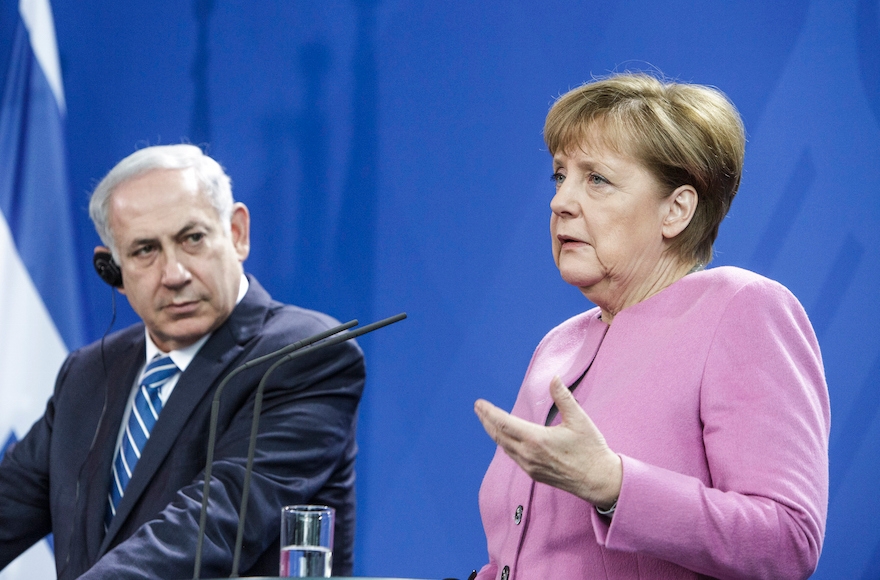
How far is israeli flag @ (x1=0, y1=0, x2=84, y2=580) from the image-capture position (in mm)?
3420

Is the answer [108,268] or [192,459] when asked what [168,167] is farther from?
[192,459]

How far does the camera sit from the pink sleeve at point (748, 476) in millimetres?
1320

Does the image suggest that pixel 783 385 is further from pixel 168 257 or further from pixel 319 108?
pixel 319 108

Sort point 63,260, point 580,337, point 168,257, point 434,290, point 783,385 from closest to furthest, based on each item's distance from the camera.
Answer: point 783,385 < point 580,337 < point 168,257 < point 434,290 < point 63,260

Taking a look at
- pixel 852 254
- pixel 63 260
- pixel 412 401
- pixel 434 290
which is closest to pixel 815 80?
pixel 852 254

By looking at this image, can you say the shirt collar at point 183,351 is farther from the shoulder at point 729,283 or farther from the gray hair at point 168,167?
the shoulder at point 729,283

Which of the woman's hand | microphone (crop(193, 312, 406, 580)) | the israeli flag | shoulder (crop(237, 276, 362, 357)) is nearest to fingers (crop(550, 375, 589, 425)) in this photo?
the woman's hand

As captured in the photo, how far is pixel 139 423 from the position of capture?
252 cm

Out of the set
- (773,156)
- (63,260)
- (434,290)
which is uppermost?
(773,156)

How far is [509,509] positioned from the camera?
64.6 inches

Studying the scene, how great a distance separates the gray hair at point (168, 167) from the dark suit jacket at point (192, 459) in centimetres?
25

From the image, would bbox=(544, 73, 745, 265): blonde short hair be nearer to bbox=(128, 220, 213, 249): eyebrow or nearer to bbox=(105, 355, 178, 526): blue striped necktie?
bbox=(128, 220, 213, 249): eyebrow

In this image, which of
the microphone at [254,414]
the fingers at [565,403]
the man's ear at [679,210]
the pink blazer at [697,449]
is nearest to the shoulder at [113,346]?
the microphone at [254,414]

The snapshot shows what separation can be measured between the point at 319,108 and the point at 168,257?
93 cm
